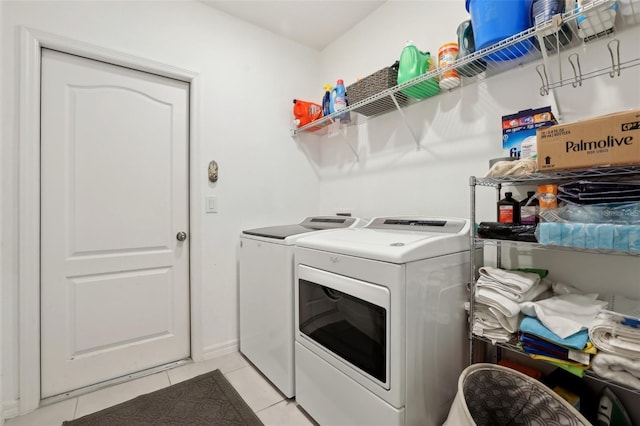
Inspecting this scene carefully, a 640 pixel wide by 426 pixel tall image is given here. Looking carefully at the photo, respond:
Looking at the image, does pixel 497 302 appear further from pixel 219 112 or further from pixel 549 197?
pixel 219 112

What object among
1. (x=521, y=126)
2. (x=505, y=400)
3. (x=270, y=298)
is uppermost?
(x=521, y=126)

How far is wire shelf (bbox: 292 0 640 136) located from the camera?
107cm

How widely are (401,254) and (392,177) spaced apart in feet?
3.60

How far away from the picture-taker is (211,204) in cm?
213

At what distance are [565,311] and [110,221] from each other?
2.39 meters

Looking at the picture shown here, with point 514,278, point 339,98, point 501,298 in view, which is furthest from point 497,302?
point 339,98

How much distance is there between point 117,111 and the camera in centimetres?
185

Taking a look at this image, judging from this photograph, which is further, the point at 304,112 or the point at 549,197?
the point at 304,112

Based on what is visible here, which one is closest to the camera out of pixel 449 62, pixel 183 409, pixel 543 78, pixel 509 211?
pixel 509 211

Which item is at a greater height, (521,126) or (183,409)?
(521,126)

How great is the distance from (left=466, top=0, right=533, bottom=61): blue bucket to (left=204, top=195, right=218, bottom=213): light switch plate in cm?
183

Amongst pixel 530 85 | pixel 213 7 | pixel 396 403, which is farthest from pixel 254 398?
pixel 213 7

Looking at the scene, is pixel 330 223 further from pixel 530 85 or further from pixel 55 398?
pixel 55 398

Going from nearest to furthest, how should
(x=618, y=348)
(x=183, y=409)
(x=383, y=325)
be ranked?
(x=618, y=348)
(x=383, y=325)
(x=183, y=409)
